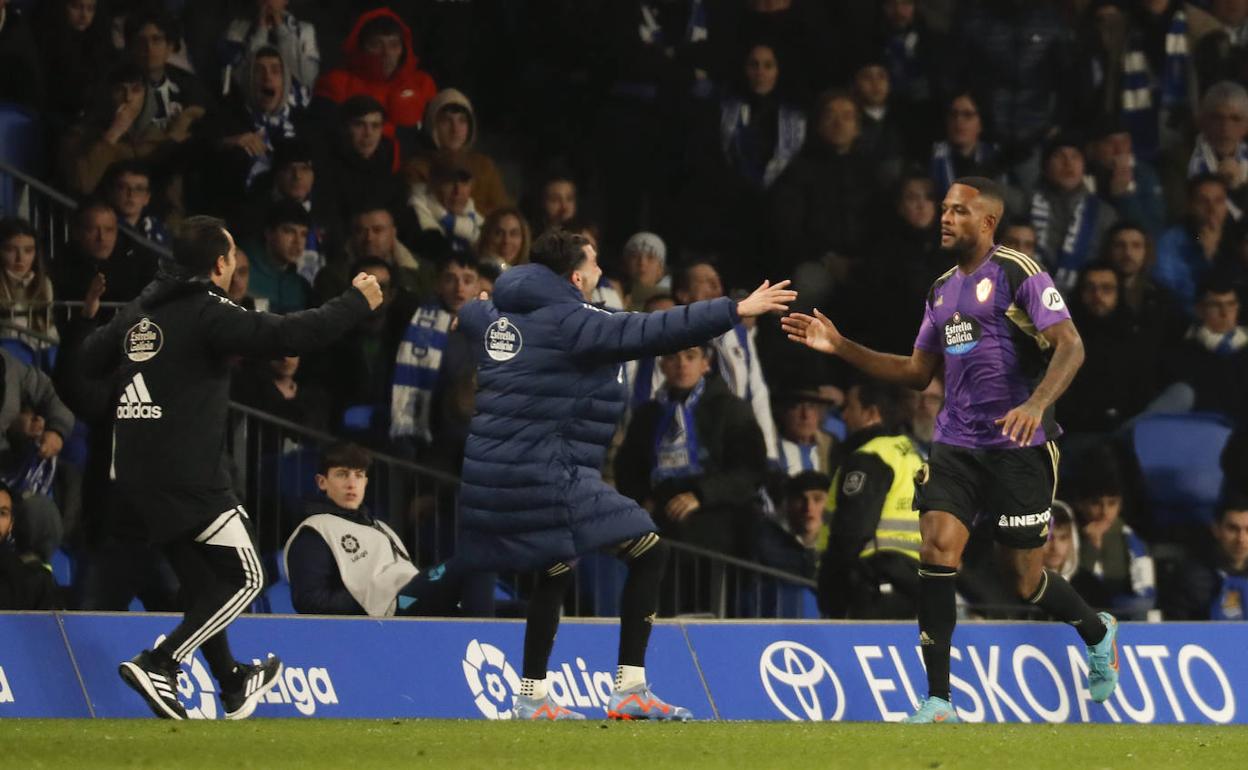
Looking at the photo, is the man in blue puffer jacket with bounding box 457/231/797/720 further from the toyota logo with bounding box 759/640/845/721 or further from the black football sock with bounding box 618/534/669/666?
the toyota logo with bounding box 759/640/845/721

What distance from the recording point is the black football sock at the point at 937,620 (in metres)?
9.19

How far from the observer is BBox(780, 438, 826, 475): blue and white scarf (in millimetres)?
13781

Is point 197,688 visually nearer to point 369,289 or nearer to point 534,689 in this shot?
point 534,689

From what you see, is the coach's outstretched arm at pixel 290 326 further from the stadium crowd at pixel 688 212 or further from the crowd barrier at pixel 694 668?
the stadium crowd at pixel 688 212

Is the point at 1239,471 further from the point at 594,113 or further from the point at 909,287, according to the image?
the point at 594,113

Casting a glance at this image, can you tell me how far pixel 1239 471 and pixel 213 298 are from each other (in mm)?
8050

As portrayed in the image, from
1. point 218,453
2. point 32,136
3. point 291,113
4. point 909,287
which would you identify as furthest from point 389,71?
point 218,453

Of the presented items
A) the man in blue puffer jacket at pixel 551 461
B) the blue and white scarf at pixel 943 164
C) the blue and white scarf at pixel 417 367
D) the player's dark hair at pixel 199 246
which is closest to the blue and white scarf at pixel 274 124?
the blue and white scarf at pixel 417 367

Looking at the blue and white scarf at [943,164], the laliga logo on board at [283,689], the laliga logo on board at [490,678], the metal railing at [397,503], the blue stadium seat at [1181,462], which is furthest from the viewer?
the blue and white scarf at [943,164]

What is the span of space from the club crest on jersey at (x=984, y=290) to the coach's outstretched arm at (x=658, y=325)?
38.2 inches

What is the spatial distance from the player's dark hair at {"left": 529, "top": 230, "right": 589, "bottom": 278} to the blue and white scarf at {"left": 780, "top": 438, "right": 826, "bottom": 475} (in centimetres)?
484

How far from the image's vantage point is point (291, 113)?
14094mm

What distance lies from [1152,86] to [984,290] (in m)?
7.98

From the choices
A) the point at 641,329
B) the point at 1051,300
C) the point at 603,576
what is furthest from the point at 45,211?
the point at 1051,300
